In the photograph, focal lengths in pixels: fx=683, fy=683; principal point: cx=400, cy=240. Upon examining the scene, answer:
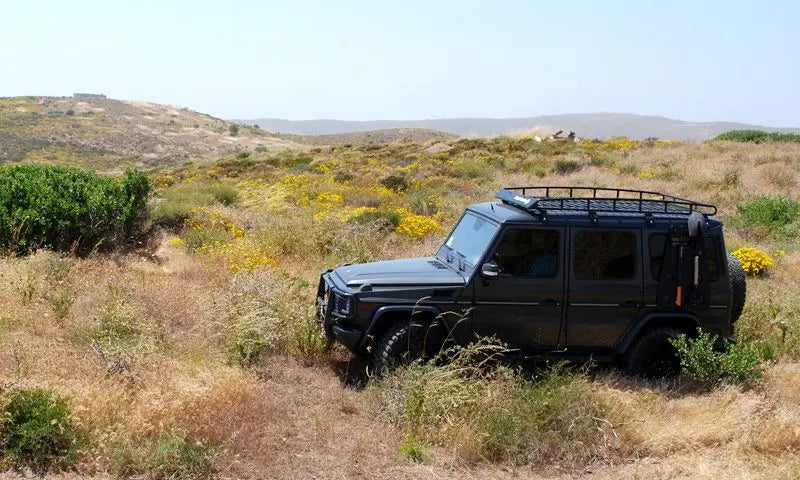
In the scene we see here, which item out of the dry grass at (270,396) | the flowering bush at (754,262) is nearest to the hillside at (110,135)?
the dry grass at (270,396)

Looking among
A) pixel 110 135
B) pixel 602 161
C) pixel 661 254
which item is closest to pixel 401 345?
pixel 661 254

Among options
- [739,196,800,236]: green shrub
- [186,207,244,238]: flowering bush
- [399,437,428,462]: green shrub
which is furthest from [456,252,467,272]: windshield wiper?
[739,196,800,236]: green shrub

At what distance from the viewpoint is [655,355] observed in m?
6.90

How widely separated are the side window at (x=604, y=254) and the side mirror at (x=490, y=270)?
816mm

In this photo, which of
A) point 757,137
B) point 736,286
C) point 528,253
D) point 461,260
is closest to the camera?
point 528,253

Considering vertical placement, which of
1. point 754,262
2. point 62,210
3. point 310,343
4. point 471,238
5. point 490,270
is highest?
point 471,238

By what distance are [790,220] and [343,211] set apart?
10.6m

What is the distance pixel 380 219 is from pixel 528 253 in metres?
7.47

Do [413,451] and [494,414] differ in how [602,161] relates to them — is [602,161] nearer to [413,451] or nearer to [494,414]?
[494,414]

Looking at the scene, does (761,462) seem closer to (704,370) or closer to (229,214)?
(704,370)

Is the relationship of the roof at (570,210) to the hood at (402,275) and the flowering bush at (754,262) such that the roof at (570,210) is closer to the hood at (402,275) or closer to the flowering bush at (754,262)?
the hood at (402,275)

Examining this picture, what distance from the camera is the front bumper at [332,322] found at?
6.46m

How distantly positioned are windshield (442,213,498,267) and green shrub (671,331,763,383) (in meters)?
2.04

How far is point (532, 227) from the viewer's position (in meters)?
6.66
